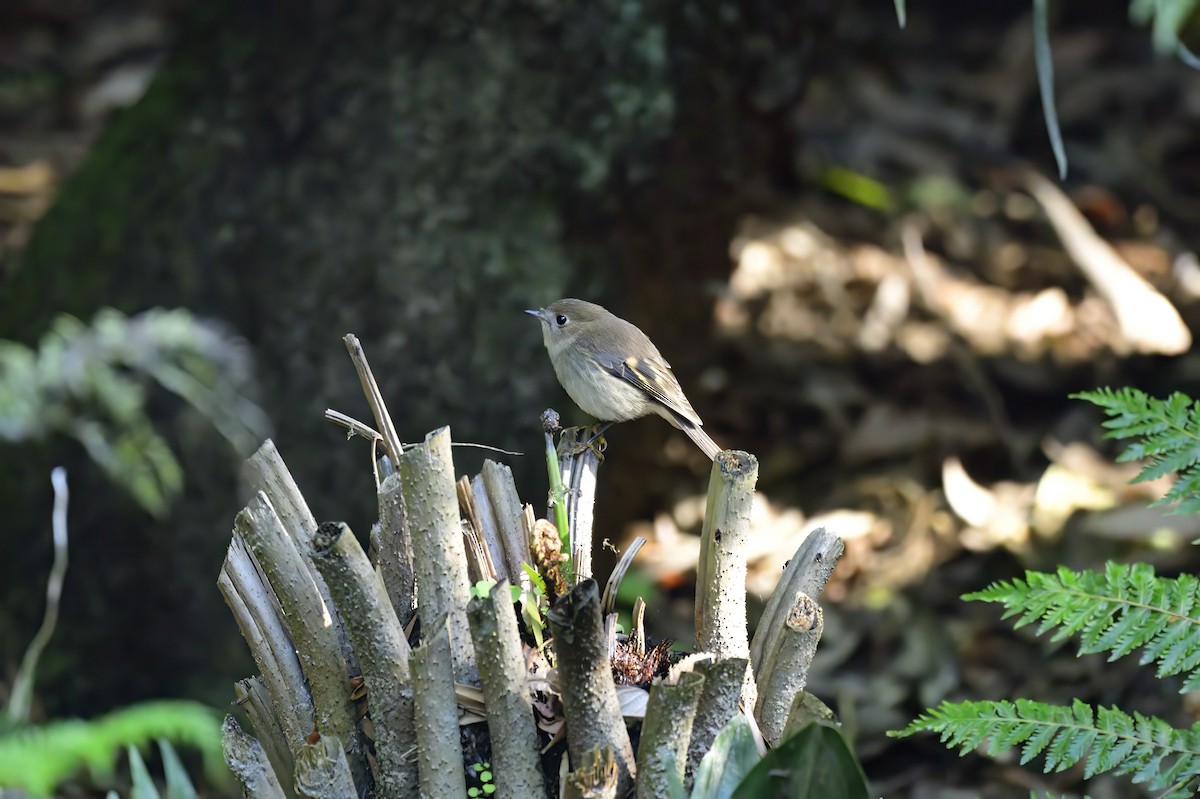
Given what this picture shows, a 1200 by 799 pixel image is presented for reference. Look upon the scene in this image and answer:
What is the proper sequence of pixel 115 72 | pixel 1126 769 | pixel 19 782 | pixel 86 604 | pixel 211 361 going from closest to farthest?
pixel 1126 769, pixel 19 782, pixel 211 361, pixel 86 604, pixel 115 72

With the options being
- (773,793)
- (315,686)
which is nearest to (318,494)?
(315,686)

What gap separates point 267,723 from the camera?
1898mm

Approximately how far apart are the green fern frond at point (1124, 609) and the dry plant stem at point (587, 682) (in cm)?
70

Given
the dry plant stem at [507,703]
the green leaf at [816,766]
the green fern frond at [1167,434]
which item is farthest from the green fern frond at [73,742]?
the green fern frond at [1167,434]

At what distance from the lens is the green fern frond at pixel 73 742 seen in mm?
2922

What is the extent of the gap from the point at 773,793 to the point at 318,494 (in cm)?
326

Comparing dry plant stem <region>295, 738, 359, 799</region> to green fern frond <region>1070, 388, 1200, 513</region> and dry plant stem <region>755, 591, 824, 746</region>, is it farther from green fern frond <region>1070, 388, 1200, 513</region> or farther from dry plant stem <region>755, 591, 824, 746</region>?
green fern frond <region>1070, 388, 1200, 513</region>

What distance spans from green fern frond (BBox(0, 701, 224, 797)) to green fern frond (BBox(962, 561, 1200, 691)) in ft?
6.98

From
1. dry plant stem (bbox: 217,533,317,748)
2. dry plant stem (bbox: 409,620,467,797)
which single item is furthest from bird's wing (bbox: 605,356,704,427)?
dry plant stem (bbox: 409,620,467,797)

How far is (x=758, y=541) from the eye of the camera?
17.1 ft

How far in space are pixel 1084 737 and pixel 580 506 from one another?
0.95 m

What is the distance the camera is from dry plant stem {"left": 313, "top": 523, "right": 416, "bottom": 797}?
5.23ft

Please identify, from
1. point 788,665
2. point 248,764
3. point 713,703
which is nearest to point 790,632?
point 788,665

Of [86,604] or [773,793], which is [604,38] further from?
[773,793]
